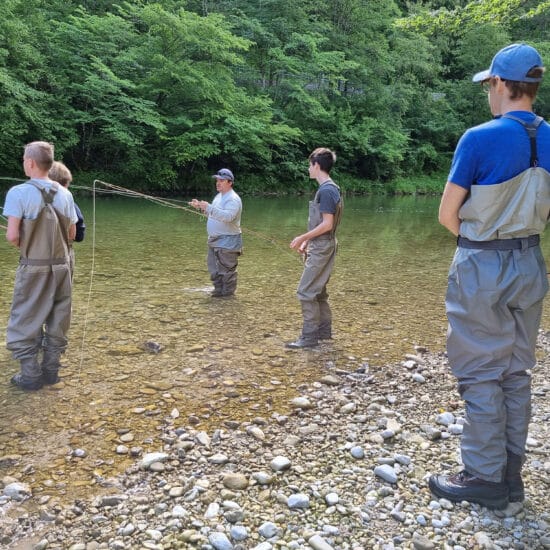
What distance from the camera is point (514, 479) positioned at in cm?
294

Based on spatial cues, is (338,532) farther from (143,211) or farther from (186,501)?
(143,211)

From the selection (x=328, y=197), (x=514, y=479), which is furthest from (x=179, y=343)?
(x=514, y=479)

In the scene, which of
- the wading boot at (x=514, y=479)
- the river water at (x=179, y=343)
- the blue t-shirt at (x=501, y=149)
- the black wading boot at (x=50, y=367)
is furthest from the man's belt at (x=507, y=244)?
the black wading boot at (x=50, y=367)

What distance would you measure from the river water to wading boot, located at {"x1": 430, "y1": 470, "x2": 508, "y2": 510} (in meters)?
1.69

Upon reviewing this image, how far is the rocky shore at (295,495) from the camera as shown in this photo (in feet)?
8.74

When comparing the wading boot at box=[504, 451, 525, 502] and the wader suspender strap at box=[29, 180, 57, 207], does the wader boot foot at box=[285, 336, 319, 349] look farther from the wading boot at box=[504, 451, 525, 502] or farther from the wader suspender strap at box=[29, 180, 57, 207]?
the wading boot at box=[504, 451, 525, 502]

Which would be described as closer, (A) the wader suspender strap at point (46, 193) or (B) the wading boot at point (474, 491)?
(B) the wading boot at point (474, 491)

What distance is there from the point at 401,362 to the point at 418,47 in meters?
41.9

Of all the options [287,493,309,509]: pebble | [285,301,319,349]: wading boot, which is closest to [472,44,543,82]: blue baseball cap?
[287,493,309,509]: pebble

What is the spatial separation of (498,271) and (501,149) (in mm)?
634

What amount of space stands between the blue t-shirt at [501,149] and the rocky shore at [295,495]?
1816mm

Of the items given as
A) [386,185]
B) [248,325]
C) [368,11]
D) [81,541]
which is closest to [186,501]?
[81,541]

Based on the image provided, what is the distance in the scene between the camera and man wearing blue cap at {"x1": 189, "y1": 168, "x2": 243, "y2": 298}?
7.69 m

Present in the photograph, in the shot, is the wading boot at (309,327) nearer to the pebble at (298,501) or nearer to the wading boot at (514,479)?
the pebble at (298,501)
